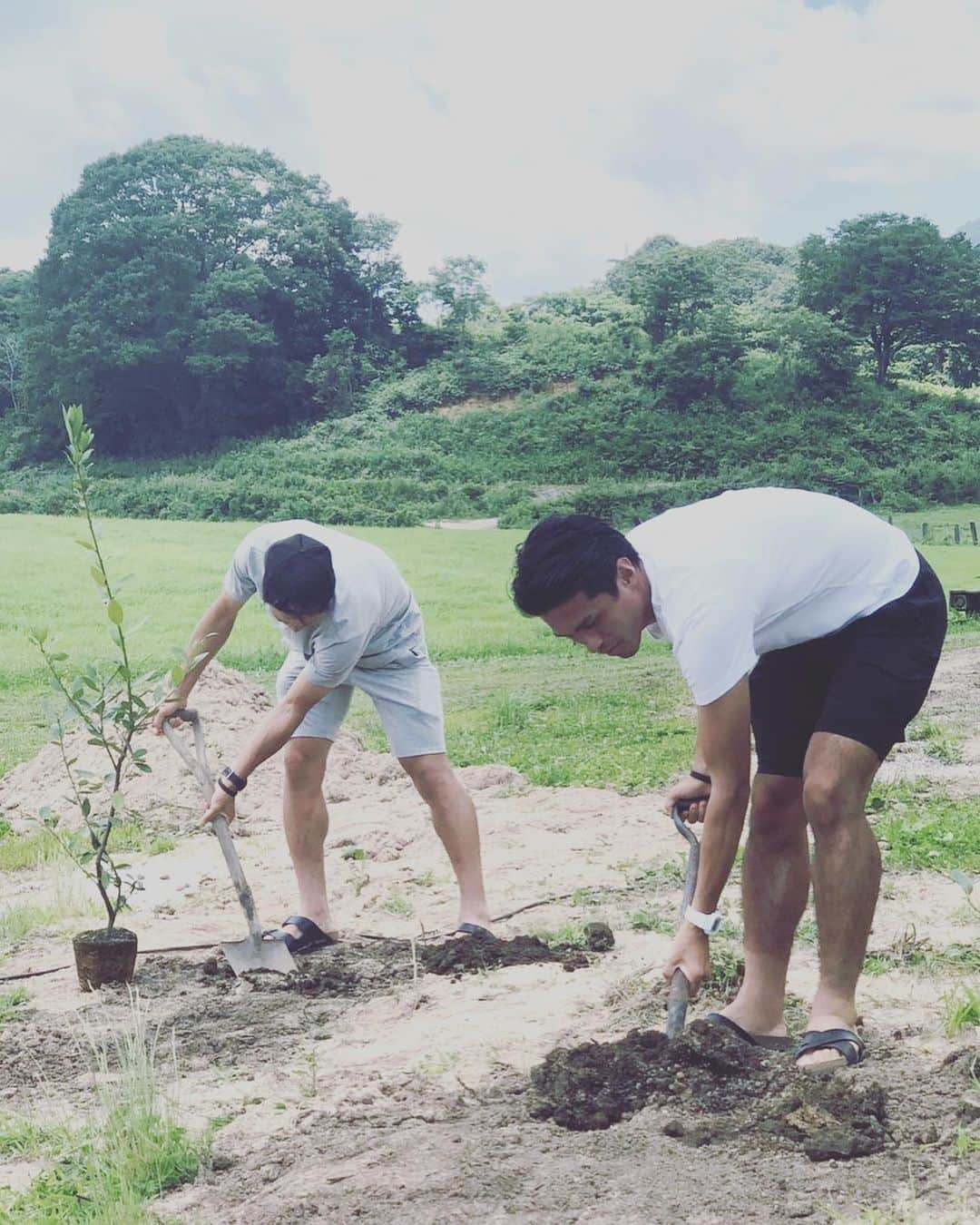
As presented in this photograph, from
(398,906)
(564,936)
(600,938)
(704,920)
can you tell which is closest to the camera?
(704,920)

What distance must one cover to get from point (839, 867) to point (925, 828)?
8.17ft

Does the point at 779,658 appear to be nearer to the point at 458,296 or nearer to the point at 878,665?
the point at 878,665

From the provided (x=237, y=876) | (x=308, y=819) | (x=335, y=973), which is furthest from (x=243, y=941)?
(x=308, y=819)

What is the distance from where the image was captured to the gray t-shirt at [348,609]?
3.73m

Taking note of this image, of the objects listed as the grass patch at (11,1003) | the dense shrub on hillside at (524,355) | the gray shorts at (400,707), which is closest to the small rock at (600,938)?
the gray shorts at (400,707)

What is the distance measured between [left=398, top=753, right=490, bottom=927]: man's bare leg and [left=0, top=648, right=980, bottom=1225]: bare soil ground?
18 cm

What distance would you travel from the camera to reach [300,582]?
3.55 meters

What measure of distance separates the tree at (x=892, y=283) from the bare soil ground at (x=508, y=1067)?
51.9ft

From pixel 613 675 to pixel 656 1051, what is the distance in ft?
28.4

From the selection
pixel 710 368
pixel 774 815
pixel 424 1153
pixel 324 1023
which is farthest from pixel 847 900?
pixel 710 368

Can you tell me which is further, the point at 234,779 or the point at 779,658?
the point at 234,779

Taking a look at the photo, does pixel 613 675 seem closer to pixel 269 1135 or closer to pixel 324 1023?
pixel 324 1023

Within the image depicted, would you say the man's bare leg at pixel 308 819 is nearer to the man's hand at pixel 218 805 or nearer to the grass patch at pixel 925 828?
the man's hand at pixel 218 805

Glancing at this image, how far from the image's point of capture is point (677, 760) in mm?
7203
